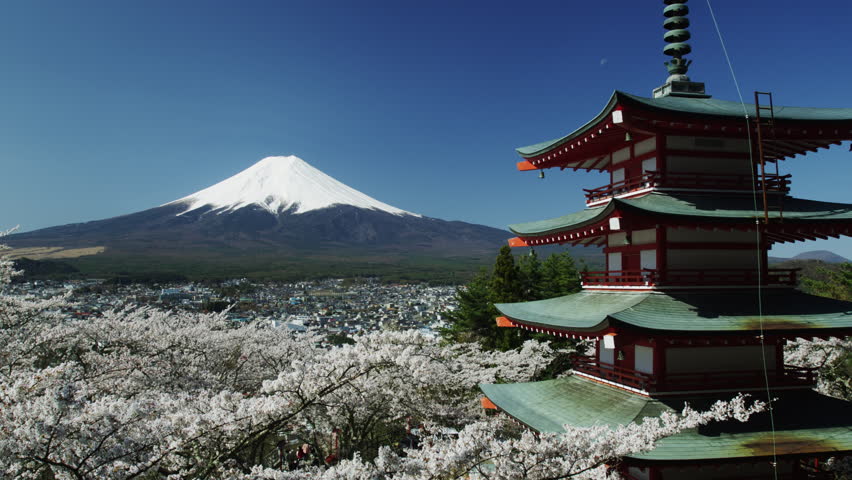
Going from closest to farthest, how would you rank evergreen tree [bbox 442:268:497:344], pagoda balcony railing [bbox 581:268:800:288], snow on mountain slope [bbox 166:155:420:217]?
pagoda balcony railing [bbox 581:268:800:288] < evergreen tree [bbox 442:268:497:344] < snow on mountain slope [bbox 166:155:420:217]

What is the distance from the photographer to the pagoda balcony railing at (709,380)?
28.3 ft

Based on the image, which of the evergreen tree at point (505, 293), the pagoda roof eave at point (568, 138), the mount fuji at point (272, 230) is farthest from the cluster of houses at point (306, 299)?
the mount fuji at point (272, 230)

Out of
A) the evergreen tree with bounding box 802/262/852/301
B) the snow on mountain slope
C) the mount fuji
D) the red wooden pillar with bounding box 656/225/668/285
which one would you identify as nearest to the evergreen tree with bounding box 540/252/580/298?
the evergreen tree with bounding box 802/262/852/301

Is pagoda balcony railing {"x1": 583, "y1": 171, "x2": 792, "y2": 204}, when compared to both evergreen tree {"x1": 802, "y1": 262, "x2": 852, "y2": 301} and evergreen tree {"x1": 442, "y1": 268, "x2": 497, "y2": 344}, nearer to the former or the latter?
evergreen tree {"x1": 442, "y1": 268, "x2": 497, "y2": 344}

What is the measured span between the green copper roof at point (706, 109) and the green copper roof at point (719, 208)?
1462 mm

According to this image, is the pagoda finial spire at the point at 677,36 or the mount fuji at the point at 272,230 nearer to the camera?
the pagoda finial spire at the point at 677,36

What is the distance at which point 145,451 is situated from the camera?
6.00m

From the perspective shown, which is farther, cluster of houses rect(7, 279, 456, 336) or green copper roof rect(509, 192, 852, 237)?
cluster of houses rect(7, 279, 456, 336)

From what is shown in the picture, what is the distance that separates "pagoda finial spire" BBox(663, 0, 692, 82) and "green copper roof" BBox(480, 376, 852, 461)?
6716mm

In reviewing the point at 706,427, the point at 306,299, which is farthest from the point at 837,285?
the point at 306,299

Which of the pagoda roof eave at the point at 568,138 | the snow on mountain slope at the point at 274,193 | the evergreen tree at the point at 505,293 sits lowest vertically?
the evergreen tree at the point at 505,293

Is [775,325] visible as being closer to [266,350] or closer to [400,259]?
[266,350]

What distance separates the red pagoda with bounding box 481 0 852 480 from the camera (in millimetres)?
8039

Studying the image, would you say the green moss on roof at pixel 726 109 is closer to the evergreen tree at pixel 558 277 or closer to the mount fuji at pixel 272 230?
the evergreen tree at pixel 558 277
